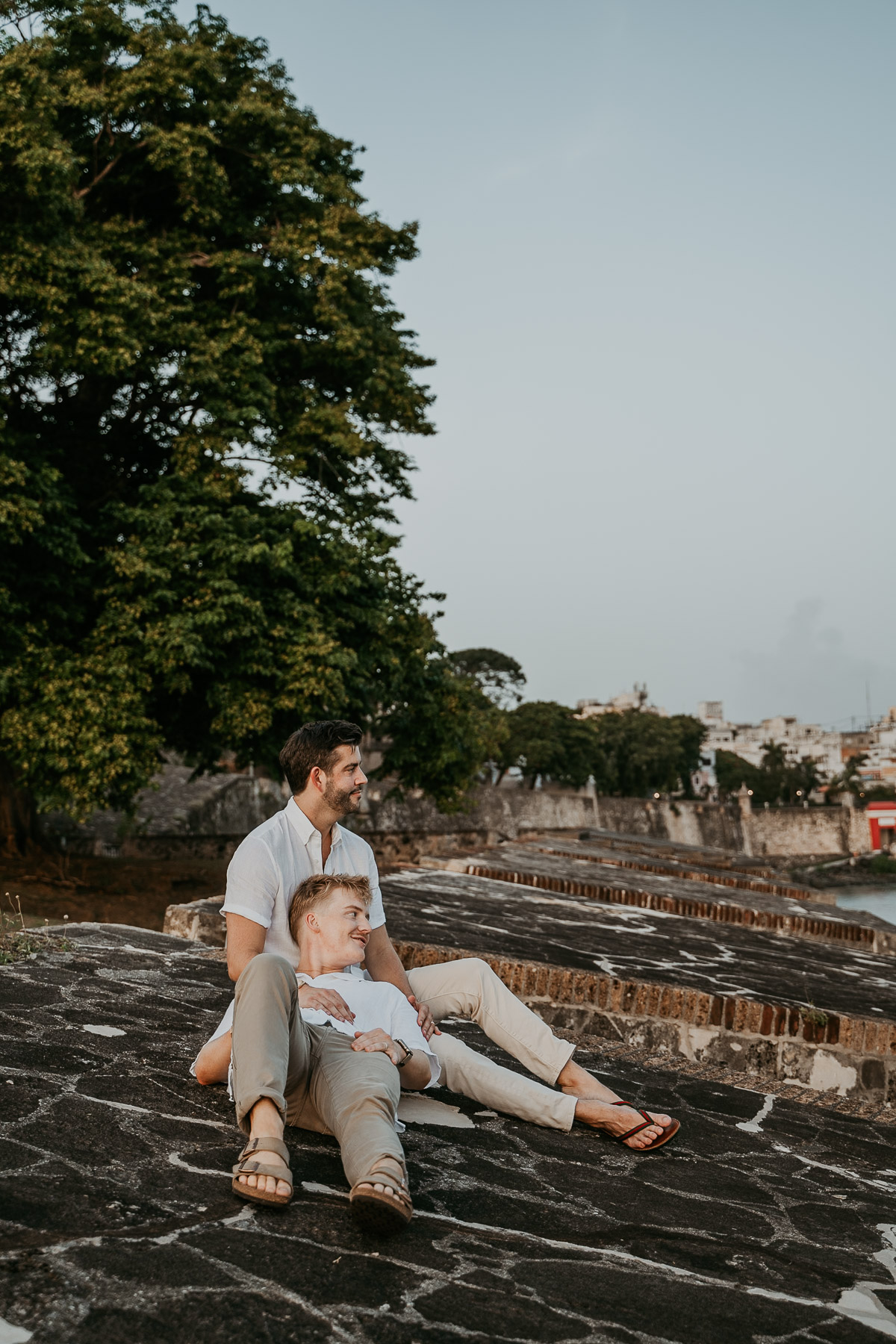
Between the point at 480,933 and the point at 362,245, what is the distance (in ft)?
35.8

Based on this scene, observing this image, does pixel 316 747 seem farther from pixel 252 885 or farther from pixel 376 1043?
pixel 376 1043

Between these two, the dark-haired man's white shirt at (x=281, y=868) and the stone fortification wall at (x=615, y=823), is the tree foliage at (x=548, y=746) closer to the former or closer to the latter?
the stone fortification wall at (x=615, y=823)

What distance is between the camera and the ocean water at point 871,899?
119ft

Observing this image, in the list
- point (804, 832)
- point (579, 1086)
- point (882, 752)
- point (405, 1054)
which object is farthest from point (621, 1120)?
point (882, 752)

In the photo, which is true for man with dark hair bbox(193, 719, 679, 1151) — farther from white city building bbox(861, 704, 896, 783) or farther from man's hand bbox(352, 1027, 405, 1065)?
white city building bbox(861, 704, 896, 783)

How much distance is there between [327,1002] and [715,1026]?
2.79m

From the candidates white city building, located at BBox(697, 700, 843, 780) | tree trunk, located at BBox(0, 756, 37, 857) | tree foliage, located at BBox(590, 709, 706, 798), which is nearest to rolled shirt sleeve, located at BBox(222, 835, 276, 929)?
tree trunk, located at BBox(0, 756, 37, 857)

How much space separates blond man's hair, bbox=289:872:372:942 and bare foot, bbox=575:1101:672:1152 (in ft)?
3.31

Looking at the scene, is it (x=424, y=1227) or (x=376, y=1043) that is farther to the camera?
(x=376, y=1043)

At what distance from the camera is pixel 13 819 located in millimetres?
14922

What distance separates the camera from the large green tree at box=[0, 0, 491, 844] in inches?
463

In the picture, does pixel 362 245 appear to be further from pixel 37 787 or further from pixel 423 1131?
pixel 423 1131

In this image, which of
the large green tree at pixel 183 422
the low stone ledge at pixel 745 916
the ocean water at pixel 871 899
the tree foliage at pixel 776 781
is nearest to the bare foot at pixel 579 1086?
the low stone ledge at pixel 745 916

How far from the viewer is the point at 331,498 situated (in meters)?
14.7
